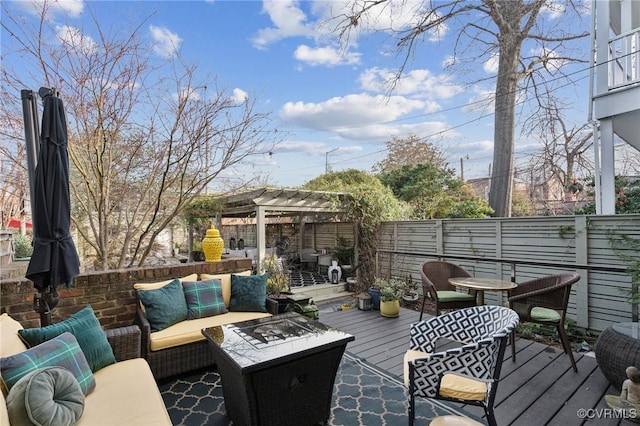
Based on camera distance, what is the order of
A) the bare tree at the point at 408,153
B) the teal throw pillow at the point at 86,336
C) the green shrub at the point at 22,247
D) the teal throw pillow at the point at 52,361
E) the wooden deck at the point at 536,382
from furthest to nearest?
the bare tree at the point at 408,153, the green shrub at the point at 22,247, the wooden deck at the point at 536,382, the teal throw pillow at the point at 86,336, the teal throw pillow at the point at 52,361

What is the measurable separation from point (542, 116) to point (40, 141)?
373 inches

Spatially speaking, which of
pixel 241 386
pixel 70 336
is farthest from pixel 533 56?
pixel 70 336

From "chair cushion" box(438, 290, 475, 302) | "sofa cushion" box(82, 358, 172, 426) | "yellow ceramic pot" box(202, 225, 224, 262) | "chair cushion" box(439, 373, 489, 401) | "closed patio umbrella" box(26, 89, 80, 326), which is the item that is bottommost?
"chair cushion" box(439, 373, 489, 401)

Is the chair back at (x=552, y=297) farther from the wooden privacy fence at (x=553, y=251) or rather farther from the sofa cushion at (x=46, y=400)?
the sofa cushion at (x=46, y=400)

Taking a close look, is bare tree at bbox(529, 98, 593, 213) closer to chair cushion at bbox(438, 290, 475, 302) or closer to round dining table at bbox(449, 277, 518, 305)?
round dining table at bbox(449, 277, 518, 305)

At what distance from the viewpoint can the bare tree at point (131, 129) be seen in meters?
3.86

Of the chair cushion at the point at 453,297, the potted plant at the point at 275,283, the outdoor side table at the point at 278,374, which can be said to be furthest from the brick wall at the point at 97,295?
the chair cushion at the point at 453,297

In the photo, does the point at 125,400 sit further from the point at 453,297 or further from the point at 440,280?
the point at 440,280

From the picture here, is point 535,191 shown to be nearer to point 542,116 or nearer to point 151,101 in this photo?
point 542,116

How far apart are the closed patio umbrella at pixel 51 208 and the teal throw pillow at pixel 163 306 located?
3.18 feet

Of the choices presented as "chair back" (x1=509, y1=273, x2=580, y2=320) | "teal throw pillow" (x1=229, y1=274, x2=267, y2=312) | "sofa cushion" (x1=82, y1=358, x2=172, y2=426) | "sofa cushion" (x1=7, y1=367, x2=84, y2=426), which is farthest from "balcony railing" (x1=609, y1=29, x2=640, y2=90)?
"sofa cushion" (x1=7, y1=367, x2=84, y2=426)

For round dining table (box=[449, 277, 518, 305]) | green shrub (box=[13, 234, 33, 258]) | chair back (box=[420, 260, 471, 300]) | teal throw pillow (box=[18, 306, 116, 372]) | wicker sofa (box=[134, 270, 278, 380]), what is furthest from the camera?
green shrub (box=[13, 234, 33, 258])

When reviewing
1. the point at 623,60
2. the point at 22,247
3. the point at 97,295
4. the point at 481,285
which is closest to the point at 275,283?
the point at 97,295

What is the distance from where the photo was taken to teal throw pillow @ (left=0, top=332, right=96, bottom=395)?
163cm
